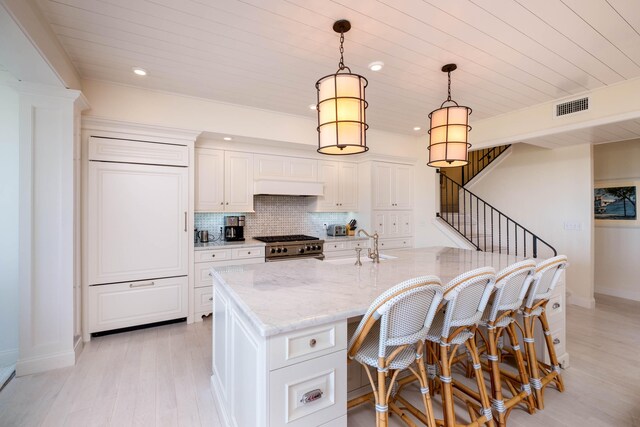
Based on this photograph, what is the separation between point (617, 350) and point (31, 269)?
5.32 m

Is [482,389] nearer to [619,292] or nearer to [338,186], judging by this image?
[338,186]

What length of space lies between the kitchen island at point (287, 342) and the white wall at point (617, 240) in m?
4.54

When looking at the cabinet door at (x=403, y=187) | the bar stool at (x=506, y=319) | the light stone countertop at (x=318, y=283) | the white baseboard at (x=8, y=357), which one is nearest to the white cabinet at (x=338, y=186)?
the cabinet door at (x=403, y=187)

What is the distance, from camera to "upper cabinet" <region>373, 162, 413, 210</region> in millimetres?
4973

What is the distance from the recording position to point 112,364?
2611mm

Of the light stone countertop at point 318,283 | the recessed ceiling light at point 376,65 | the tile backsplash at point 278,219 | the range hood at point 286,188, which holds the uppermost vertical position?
the recessed ceiling light at point 376,65

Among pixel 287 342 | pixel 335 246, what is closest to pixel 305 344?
pixel 287 342

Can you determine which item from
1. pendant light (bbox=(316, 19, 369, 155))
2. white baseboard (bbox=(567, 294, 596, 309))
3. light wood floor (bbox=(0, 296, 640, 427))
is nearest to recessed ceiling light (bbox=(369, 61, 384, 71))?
pendant light (bbox=(316, 19, 369, 155))

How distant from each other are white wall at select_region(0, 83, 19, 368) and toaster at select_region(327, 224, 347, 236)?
12.4 feet

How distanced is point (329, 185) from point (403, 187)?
1.37 metres

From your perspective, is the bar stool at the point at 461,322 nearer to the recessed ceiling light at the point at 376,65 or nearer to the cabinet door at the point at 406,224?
the recessed ceiling light at the point at 376,65

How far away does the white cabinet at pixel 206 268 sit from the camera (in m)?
3.62

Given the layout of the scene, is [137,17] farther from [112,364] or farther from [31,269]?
[112,364]

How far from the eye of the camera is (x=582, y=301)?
168 inches
